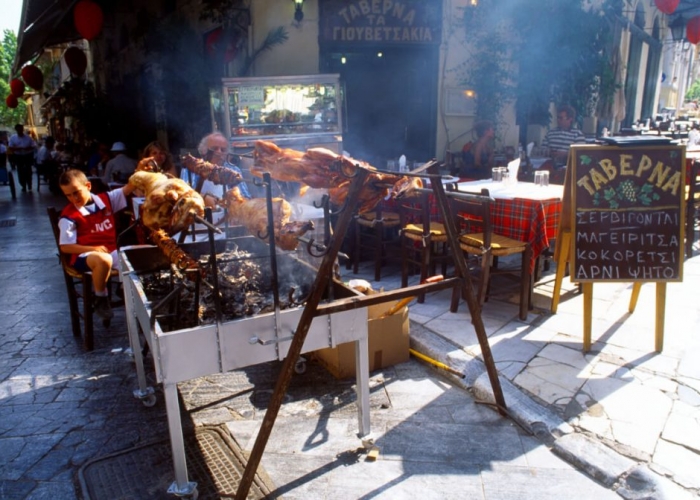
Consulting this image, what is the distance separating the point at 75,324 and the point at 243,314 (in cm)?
288

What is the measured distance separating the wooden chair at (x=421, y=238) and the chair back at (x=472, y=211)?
0.74 ft

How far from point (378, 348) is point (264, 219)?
60.5 inches

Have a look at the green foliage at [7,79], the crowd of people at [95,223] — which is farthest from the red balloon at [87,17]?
the green foliage at [7,79]

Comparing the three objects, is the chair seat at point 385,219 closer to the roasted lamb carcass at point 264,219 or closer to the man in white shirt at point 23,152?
the roasted lamb carcass at point 264,219

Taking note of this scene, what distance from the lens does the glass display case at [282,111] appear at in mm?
8016

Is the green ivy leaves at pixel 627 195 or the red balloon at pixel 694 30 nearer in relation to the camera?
the green ivy leaves at pixel 627 195

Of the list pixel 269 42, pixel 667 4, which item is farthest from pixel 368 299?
pixel 667 4

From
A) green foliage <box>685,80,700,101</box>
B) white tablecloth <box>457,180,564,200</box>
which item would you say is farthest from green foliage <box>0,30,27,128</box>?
green foliage <box>685,80,700,101</box>

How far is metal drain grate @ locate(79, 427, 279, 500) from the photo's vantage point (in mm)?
2852

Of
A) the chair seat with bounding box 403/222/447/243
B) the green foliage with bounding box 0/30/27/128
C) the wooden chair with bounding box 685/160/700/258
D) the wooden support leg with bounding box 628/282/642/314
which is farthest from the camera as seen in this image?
the green foliage with bounding box 0/30/27/128

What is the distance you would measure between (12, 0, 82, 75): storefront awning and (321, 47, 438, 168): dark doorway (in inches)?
269

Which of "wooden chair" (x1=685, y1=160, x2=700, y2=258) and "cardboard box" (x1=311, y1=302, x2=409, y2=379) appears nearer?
"cardboard box" (x1=311, y1=302, x2=409, y2=379)

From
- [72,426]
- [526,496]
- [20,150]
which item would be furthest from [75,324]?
[20,150]

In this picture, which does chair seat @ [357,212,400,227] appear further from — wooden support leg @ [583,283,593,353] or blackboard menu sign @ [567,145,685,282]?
wooden support leg @ [583,283,593,353]
